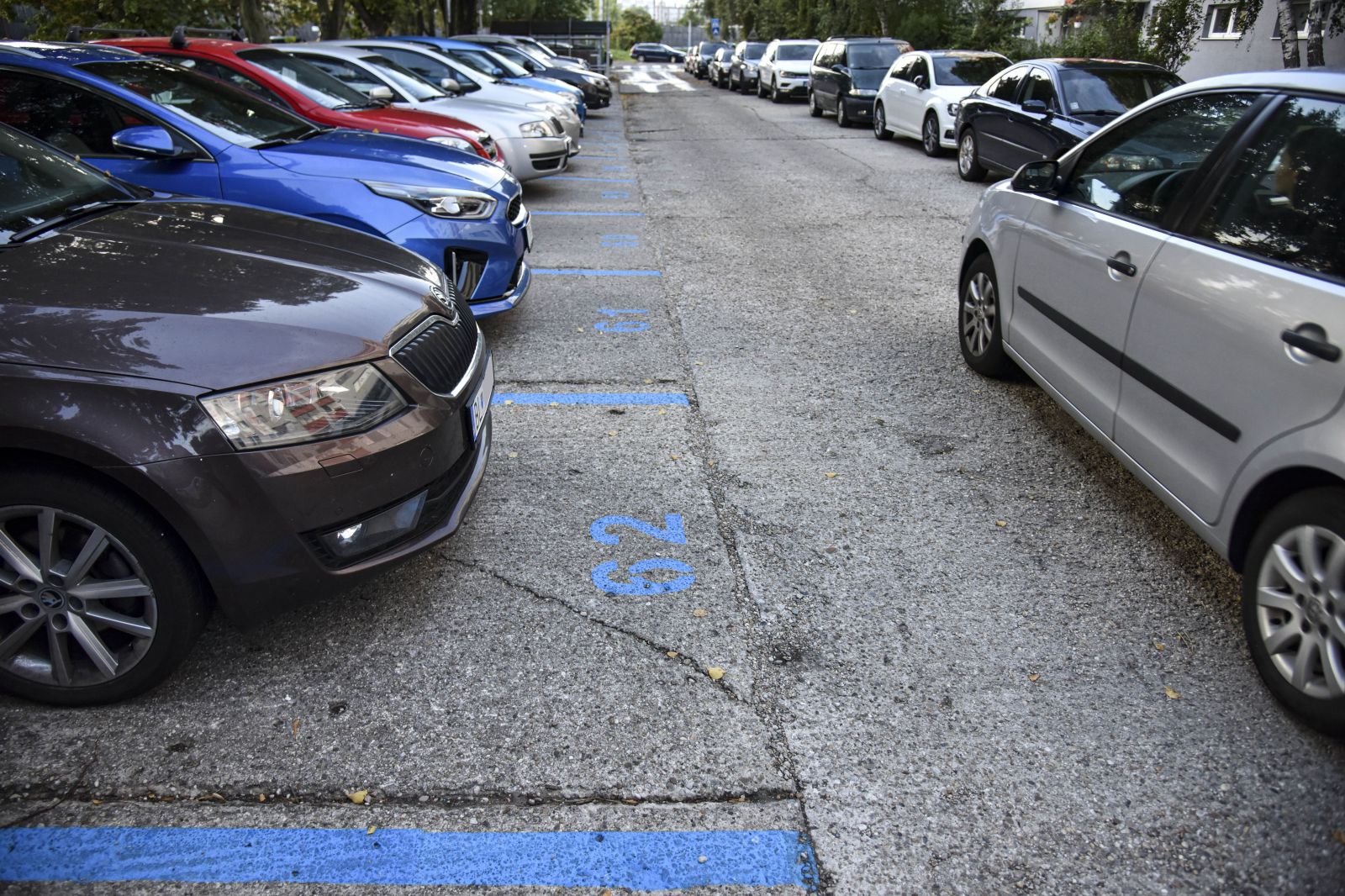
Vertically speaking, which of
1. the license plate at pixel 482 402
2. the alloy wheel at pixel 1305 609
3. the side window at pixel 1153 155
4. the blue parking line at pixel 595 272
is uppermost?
the side window at pixel 1153 155

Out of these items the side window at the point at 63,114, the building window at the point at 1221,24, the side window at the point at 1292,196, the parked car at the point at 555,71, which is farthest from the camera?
the parked car at the point at 555,71

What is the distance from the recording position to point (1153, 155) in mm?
4125

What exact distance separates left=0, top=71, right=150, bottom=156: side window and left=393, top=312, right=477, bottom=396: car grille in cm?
311

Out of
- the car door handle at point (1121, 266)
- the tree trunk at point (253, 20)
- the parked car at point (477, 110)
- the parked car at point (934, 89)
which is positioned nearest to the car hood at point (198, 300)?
the car door handle at point (1121, 266)

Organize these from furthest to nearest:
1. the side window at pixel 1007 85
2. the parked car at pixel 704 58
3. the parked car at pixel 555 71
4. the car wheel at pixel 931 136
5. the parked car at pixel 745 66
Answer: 1. the parked car at pixel 704 58
2. the parked car at pixel 745 66
3. the parked car at pixel 555 71
4. the car wheel at pixel 931 136
5. the side window at pixel 1007 85

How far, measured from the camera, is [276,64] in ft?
30.8

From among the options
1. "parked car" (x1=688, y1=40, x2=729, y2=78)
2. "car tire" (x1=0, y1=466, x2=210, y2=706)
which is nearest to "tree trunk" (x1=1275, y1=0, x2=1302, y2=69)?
"car tire" (x1=0, y1=466, x2=210, y2=706)

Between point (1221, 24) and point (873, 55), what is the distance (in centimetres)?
695

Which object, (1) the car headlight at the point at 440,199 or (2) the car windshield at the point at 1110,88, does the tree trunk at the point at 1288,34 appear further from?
(1) the car headlight at the point at 440,199

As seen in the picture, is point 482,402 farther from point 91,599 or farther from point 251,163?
point 251,163

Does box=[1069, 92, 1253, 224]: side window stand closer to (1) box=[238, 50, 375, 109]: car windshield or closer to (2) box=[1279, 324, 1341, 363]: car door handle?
(2) box=[1279, 324, 1341, 363]: car door handle

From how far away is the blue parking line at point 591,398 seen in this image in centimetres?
541

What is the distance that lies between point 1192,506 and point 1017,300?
1.92 meters

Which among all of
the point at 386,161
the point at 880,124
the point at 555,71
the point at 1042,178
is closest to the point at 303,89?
the point at 386,161
